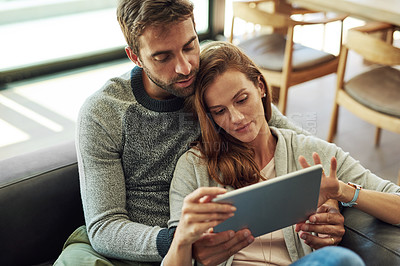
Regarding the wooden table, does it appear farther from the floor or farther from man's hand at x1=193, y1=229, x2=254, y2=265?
man's hand at x1=193, y1=229, x2=254, y2=265

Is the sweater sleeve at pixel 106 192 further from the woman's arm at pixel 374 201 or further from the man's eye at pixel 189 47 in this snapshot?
the woman's arm at pixel 374 201

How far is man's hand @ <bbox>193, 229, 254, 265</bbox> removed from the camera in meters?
1.15

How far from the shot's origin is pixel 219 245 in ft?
3.89

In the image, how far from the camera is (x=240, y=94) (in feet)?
4.40

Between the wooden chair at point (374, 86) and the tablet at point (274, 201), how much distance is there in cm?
122

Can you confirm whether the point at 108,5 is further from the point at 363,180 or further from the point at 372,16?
the point at 363,180

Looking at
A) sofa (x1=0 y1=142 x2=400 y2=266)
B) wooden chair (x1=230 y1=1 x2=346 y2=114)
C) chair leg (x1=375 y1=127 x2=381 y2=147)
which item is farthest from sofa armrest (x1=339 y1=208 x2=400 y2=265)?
chair leg (x1=375 y1=127 x2=381 y2=147)

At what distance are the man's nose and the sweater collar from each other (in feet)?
0.43

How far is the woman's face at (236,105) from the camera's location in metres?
1.33

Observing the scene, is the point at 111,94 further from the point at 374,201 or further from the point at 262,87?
the point at 374,201

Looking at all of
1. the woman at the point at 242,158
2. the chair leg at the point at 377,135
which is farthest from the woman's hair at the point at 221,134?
the chair leg at the point at 377,135

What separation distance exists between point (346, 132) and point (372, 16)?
712 millimetres

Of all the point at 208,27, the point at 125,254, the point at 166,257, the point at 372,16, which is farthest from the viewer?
the point at 208,27

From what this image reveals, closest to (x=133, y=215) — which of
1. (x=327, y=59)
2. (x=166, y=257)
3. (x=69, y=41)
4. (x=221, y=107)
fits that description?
(x=166, y=257)
